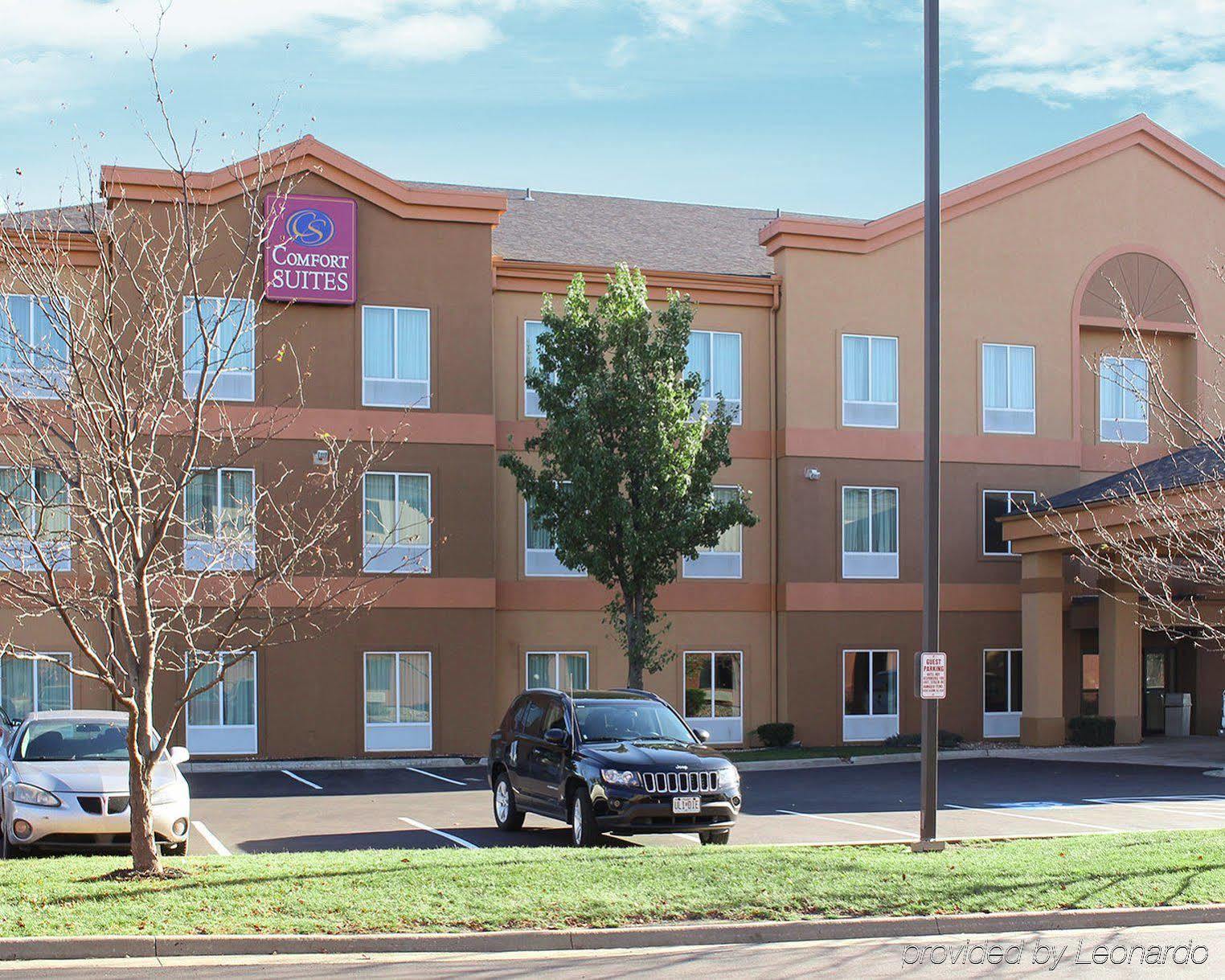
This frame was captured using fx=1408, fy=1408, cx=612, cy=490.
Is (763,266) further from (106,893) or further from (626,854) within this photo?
(106,893)

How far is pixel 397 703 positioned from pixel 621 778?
46.8 ft

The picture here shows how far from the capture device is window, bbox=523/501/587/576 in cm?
2984

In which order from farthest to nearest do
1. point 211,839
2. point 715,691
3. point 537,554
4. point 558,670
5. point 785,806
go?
point 715,691, point 558,670, point 537,554, point 785,806, point 211,839

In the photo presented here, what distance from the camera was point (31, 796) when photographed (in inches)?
540

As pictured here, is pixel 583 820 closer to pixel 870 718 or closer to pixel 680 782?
pixel 680 782

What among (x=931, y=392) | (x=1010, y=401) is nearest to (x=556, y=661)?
(x=1010, y=401)

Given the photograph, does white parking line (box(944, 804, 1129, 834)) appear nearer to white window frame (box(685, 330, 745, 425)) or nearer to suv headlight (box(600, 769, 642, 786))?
suv headlight (box(600, 769, 642, 786))

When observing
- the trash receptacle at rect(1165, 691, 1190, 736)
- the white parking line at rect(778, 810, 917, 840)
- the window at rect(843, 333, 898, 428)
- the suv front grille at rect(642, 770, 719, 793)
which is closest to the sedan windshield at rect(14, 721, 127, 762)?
the suv front grille at rect(642, 770, 719, 793)

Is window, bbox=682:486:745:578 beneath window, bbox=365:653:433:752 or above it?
above

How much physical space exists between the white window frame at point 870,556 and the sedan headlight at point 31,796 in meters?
20.2

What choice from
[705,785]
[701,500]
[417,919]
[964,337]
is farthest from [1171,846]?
[964,337]

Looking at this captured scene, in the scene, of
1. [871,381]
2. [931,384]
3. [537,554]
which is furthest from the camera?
[871,381]

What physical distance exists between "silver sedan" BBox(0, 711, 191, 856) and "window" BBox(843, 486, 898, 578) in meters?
19.1

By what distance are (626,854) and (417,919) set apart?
10.3 feet
